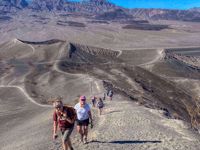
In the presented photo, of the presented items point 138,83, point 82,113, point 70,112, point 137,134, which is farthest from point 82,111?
point 138,83

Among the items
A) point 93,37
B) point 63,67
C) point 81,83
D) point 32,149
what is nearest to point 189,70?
point 63,67

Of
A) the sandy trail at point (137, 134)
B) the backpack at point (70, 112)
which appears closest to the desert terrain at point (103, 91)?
the sandy trail at point (137, 134)

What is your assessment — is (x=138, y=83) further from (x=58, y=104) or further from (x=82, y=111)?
(x=58, y=104)

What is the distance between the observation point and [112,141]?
64.2ft

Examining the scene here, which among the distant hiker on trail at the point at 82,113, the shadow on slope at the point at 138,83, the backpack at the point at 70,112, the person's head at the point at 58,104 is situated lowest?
the shadow on slope at the point at 138,83

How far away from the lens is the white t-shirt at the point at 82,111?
1702 centimetres

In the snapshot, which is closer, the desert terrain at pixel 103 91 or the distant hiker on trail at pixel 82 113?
the distant hiker on trail at pixel 82 113

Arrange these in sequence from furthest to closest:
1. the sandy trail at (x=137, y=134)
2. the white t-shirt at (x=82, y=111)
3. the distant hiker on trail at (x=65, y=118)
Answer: the sandy trail at (x=137, y=134) → the white t-shirt at (x=82, y=111) → the distant hiker on trail at (x=65, y=118)

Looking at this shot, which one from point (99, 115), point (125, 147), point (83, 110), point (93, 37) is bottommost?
point (93, 37)

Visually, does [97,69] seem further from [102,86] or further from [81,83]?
[102,86]

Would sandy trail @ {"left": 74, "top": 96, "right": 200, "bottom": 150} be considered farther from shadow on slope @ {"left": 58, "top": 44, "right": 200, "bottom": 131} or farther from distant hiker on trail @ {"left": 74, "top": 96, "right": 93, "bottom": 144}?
shadow on slope @ {"left": 58, "top": 44, "right": 200, "bottom": 131}

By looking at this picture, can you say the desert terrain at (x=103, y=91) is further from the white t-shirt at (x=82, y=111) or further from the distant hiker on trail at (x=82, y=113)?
the white t-shirt at (x=82, y=111)

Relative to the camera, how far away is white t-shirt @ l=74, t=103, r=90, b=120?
17.0 m

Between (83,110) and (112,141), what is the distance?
124 inches
